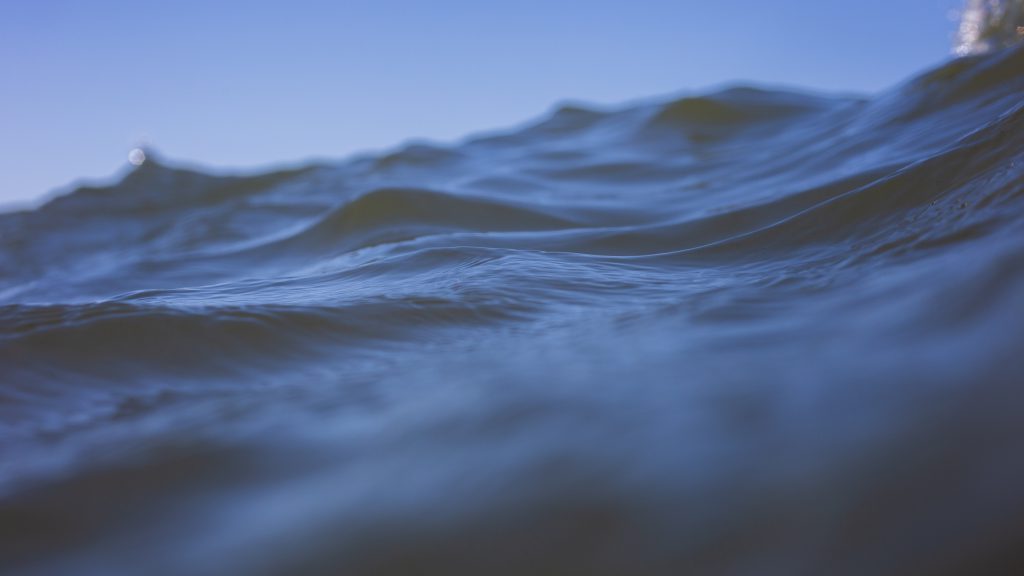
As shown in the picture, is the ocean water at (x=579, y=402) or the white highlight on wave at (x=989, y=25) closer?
the ocean water at (x=579, y=402)

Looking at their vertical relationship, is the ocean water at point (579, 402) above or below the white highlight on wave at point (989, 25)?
below

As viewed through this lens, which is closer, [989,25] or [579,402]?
[579,402]

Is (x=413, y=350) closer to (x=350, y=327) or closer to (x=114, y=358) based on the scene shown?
(x=350, y=327)

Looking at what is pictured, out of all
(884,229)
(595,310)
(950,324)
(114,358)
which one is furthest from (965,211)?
(114,358)

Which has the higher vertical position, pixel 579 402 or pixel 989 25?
pixel 989 25
